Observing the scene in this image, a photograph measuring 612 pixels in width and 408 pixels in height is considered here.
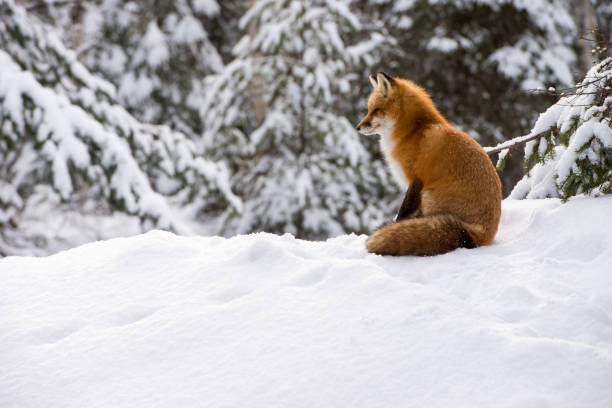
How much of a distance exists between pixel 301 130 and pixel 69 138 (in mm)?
4038

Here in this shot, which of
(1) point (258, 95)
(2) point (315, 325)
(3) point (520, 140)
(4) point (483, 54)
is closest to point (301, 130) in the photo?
(1) point (258, 95)

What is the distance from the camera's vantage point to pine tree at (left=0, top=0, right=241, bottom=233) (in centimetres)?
480

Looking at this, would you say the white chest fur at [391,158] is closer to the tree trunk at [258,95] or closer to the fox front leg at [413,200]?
the fox front leg at [413,200]

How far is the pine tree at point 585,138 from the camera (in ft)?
9.41

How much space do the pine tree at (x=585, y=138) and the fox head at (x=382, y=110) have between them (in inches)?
46.9

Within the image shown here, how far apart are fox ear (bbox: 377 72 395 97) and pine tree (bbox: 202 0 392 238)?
3.49m

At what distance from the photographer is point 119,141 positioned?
17.5 ft

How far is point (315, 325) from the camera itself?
2014 mm

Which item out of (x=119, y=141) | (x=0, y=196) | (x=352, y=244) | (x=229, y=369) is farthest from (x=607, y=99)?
(x=0, y=196)

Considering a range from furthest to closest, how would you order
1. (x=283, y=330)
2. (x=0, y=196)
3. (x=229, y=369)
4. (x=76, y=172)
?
1. (x=0, y=196)
2. (x=76, y=172)
3. (x=283, y=330)
4. (x=229, y=369)

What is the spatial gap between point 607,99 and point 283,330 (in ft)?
8.84

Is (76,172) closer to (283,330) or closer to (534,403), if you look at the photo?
(283,330)

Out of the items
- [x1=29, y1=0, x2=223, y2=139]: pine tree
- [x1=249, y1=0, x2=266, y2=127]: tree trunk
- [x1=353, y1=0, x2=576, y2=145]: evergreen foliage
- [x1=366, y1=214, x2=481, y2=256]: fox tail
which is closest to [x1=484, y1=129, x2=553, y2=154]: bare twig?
[x1=366, y1=214, x2=481, y2=256]: fox tail

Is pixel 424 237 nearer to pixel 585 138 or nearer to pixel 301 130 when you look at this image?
pixel 585 138
